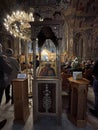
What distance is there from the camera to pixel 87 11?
849 cm

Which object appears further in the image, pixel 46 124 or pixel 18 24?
pixel 18 24

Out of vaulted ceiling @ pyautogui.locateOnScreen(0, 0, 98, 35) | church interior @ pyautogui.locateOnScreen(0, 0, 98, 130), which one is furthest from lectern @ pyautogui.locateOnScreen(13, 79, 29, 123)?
vaulted ceiling @ pyautogui.locateOnScreen(0, 0, 98, 35)

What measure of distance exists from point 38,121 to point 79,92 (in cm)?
101

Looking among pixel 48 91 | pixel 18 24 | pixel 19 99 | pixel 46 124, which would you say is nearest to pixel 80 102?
pixel 48 91

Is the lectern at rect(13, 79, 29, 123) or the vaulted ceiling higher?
the vaulted ceiling

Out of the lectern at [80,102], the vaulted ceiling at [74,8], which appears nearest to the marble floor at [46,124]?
the lectern at [80,102]

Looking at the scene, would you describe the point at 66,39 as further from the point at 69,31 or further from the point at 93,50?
the point at 93,50

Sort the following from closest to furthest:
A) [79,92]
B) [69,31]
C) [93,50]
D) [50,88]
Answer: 1. [79,92]
2. [50,88]
3. [93,50]
4. [69,31]

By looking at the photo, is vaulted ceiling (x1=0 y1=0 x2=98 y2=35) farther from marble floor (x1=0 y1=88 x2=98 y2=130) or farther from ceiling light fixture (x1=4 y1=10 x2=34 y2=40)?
marble floor (x1=0 y1=88 x2=98 y2=130)

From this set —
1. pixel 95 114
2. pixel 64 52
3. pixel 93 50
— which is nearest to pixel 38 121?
pixel 95 114

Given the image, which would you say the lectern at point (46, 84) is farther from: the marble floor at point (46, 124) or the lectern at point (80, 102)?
the lectern at point (80, 102)

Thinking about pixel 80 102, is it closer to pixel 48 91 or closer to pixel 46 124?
pixel 48 91

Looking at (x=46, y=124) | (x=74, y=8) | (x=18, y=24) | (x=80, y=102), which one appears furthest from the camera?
(x=74, y=8)

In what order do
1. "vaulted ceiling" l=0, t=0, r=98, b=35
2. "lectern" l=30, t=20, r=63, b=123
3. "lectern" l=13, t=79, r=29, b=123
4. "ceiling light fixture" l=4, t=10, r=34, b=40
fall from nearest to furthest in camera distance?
"lectern" l=30, t=20, r=63, b=123 < "lectern" l=13, t=79, r=29, b=123 < "ceiling light fixture" l=4, t=10, r=34, b=40 < "vaulted ceiling" l=0, t=0, r=98, b=35
